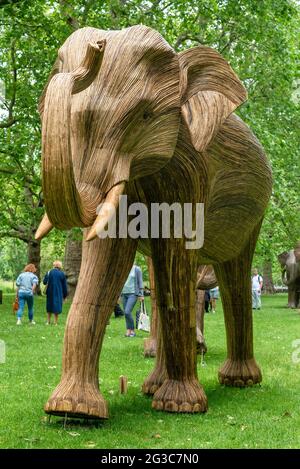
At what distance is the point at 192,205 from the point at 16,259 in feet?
142

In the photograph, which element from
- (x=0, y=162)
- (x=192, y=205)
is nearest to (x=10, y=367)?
(x=192, y=205)

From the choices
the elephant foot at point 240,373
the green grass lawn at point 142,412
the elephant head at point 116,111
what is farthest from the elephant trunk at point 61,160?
the elephant foot at point 240,373

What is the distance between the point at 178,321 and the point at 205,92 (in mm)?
1628

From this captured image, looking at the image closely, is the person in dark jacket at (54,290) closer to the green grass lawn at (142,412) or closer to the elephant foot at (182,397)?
the green grass lawn at (142,412)

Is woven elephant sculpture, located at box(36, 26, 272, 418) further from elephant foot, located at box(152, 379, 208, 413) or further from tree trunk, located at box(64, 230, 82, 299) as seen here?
tree trunk, located at box(64, 230, 82, 299)

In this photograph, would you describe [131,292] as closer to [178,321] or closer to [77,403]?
[178,321]

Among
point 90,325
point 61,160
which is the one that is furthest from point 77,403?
point 61,160

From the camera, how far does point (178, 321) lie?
5305mm

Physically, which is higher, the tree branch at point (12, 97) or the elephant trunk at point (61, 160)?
the tree branch at point (12, 97)

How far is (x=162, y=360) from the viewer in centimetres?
618

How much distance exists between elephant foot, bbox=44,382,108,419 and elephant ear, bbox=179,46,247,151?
1.72 m

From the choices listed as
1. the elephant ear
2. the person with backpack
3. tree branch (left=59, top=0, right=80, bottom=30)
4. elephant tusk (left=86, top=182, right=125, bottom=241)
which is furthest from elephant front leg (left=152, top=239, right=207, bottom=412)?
tree branch (left=59, top=0, right=80, bottom=30)

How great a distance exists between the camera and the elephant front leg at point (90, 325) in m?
4.68
